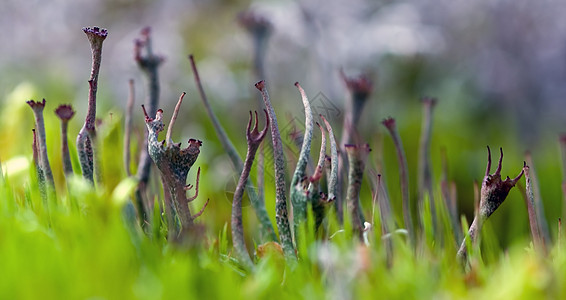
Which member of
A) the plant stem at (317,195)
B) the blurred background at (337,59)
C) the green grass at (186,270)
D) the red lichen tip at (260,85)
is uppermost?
the blurred background at (337,59)

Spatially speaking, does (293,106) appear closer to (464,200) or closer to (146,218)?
(464,200)

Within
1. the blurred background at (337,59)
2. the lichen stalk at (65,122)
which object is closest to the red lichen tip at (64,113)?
the lichen stalk at (65,122)

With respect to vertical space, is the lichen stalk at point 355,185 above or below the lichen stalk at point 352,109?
below

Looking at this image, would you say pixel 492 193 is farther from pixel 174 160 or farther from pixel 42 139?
pixel 42 139

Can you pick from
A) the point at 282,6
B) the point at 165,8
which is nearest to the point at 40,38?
the point at 165,8

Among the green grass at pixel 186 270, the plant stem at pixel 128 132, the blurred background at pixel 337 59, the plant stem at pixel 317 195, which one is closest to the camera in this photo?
the green grass at pixel 186 270

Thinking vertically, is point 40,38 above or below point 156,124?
above

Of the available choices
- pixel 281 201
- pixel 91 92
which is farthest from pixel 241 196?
→ pixel 91 92

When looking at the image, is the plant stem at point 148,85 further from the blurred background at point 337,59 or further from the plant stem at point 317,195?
the blurred background at point 337,59
